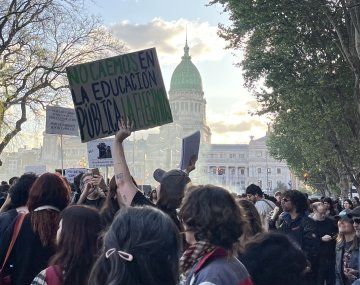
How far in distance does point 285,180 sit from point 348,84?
5136 inches

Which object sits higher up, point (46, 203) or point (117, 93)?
point (117, 93)

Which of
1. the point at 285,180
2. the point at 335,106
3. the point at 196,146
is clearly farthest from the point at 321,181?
the point at 285,180

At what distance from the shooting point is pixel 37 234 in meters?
4.53

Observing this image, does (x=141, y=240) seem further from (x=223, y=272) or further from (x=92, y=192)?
(x=92, y=192)

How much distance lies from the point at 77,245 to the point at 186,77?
140 meters

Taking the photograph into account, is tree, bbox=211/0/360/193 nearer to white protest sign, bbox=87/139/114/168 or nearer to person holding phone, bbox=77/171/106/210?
white protest sign, bbox=87/139/114/168

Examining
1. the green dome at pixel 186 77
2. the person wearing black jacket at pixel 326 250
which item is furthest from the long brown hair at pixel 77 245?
the green dome at pixel 186 77

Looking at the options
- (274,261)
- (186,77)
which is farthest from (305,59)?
(186,77)

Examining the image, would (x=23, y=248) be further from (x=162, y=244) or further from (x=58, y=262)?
(x=162, y=244)

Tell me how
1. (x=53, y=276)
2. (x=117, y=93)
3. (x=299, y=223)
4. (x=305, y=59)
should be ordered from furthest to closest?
(x=305, y=59) → (x=299, y=223) → (x=117, y=93) → (x=53, y=276)

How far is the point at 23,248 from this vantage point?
452cm

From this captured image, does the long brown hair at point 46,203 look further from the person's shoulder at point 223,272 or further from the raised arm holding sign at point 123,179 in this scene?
the person's shoulder at point 223,272

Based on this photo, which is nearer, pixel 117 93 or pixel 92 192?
pixel 117 93

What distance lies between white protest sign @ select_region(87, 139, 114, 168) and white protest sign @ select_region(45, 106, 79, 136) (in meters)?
0.67
